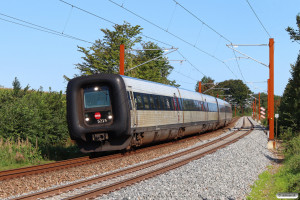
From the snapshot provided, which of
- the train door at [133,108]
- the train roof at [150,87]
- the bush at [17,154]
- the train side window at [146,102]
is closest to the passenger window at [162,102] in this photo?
the train roof at [150,87]

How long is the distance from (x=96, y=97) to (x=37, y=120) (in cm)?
403

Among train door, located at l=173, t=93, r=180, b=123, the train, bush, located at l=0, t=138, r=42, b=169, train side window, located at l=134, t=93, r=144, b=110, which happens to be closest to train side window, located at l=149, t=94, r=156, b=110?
the train

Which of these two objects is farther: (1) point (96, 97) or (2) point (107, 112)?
(1) point (96, 97)

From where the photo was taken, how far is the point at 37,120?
17297 millimetres

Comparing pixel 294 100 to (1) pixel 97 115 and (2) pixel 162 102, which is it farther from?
(1) pixel 97 115

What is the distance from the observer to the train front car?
14273mm

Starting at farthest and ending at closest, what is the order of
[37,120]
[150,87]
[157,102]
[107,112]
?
[157,102], [150,87], [37,120], [107,112]

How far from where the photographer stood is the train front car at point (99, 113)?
14273 millimetres

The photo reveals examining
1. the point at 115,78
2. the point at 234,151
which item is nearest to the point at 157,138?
the point at 234,151

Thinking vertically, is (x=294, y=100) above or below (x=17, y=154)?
above

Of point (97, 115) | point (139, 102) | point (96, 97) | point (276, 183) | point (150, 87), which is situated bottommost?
point (276, 183)

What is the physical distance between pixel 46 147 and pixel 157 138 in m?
5.17

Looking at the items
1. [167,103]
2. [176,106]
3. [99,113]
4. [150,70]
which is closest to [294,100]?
[176,106]

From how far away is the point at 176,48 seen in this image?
22719mm
